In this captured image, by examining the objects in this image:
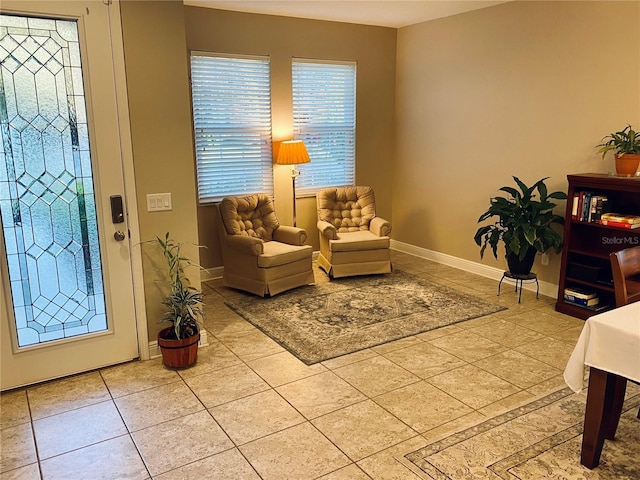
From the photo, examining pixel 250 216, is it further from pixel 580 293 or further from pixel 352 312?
pixel 580 293

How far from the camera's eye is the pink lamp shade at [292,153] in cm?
527

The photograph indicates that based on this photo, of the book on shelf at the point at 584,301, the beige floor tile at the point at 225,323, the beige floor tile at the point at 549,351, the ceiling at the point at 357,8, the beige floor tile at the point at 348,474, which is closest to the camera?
the beige floor tile at the point at 348,474

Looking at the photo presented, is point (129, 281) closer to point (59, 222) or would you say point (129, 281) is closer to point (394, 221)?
point (59, 222)

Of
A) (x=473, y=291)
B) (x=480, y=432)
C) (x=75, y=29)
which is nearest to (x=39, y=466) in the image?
(x=480, y=432)

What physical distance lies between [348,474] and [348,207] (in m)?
3.78

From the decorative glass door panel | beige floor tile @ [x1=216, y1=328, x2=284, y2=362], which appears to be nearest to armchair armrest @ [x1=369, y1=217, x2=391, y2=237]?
beige floor tile @ [x1=216, y1=328, x2=284, y2=362]

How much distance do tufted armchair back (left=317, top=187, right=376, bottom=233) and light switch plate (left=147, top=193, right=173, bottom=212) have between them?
8.08 feet

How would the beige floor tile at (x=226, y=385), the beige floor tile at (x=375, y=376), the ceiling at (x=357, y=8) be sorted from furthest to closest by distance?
the ceiling at (x=357, y=8), the beige floor tile at (x=375, y=376), the beige floor tile at (x=226, y=385)

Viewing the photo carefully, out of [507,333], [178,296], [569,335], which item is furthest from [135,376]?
[569,335]

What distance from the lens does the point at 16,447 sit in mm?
2537

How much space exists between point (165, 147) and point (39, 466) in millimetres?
1950

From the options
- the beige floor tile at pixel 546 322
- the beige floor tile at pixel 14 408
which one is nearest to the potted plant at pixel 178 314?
the beige floor tile at pixel 14 408

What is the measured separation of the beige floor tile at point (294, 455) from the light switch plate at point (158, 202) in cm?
164

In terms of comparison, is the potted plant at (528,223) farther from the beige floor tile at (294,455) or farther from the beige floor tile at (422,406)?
the beige floor tile at (294,455)
